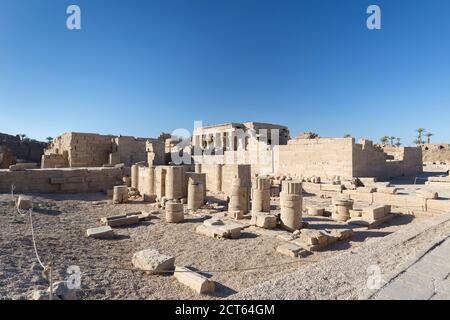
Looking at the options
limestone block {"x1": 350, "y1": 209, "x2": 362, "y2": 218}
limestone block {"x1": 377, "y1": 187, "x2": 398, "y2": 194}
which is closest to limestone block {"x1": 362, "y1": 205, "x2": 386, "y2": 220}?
limestone block {"x1": 350, "y1": 209, "x2": 362, "y2": 218}

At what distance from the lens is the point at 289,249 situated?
22.2ft

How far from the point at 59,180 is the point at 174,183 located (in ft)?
18.0

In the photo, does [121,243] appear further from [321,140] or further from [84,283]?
[321,140]

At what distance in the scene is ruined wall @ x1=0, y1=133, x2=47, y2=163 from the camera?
29.5 meters

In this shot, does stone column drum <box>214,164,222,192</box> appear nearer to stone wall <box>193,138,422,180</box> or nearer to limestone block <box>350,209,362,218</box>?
stone wall <box>193,138,422,180</box>

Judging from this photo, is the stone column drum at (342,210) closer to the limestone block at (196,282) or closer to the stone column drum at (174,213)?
the stone column drum at (174,213)

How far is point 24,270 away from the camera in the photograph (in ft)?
16.3

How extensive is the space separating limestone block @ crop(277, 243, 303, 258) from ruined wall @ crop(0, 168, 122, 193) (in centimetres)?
1077

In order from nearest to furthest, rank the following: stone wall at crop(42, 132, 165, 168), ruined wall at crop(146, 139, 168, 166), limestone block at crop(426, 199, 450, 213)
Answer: limestone block at crop(426, 199, 450, 213)
stone wall at crop(42, 132, 165, 168)
ruined wall at crop(146, 139, 168, 166)

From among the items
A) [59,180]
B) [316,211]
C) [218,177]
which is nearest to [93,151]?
[59,180]

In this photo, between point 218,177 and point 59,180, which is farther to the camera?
point 218,177

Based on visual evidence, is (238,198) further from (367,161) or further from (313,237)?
(367,161)

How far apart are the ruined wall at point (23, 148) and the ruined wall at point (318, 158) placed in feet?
87.2
